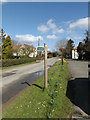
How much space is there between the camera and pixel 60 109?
2.96 metres

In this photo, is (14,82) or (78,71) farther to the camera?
(78,71)

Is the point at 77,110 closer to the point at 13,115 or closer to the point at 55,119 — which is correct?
the point at 55,119

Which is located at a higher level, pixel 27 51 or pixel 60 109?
pixel 27 51

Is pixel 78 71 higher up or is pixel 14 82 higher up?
pixel 78 71

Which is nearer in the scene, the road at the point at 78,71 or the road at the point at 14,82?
the road at the point at 14,82

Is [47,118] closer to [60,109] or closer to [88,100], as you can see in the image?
[60,109]

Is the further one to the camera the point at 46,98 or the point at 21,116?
the point at 46,98

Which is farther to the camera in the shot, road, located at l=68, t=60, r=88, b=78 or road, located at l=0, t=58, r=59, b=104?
road, located at l=68, t=60, r=88, b=78

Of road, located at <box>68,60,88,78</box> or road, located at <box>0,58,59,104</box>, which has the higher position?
road, located at <box>68,60,88,78</box>

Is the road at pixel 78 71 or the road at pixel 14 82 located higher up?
the road at pixel 78 71

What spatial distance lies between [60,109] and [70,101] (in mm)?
748

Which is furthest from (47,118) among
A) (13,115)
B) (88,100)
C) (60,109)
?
(88,100)

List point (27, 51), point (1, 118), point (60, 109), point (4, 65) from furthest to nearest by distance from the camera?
1. point (27, 51)
2. point (4, 65)
3. point (60, 109)
4. point (1, 118)

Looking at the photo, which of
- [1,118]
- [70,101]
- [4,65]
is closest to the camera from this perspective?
[1,118]
